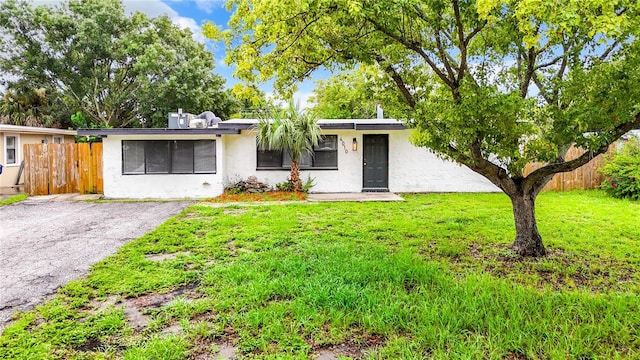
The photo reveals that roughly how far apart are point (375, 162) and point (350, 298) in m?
9.62

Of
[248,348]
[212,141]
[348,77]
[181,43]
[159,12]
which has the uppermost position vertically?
[159,12]

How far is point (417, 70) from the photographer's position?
18.7ft

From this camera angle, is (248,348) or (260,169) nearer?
(248,348)

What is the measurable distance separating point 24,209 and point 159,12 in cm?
1758

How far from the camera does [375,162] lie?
1310 cm

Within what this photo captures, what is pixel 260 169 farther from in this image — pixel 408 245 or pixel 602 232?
pixel 602 232

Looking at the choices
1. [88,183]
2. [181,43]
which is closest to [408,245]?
[88,183]

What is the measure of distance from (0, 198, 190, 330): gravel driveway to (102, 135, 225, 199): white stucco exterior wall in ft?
3.64

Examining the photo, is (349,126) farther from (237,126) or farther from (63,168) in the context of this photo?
(63,168)

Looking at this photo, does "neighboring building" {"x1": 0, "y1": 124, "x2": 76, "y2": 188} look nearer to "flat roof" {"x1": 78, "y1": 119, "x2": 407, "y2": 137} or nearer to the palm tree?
"flat roof" {"x1": 78, "y1": 119, "x2": 407, "y2": 137}

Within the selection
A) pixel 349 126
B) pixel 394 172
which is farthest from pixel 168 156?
pixel 394 172

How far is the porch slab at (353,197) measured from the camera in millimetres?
11086

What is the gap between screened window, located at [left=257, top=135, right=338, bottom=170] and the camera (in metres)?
12.7

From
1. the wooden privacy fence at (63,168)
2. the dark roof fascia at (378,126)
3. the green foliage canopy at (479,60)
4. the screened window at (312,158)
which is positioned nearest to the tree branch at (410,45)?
the green foliage canopy at (479,60)
